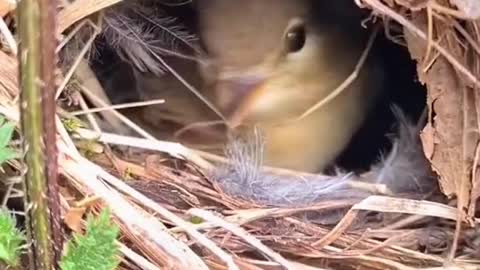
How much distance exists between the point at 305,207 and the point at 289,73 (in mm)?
318

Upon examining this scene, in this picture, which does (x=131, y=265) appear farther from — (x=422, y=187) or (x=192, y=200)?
(x=422, y=187)

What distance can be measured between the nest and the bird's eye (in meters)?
0.35

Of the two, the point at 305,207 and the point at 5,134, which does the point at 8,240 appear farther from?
the point at 305,207

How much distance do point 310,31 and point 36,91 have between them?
0.89m

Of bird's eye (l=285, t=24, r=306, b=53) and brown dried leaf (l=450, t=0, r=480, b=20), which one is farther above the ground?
brown dried leaf (l=450, t=0, r=480, b=20)

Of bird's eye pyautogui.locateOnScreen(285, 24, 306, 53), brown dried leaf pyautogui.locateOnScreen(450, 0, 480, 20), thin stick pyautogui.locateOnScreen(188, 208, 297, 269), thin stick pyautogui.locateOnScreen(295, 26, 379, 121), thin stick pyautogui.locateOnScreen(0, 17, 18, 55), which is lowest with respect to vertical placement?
thin stick pyautogui.locateOnScreen(188, 208, 297, 269)

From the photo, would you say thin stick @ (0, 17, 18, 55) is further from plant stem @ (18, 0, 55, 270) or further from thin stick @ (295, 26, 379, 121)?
thin stick @ (295, 26, 379, 121)

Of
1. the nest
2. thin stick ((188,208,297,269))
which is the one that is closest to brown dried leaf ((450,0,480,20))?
the nest

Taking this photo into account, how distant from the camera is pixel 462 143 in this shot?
1374mm

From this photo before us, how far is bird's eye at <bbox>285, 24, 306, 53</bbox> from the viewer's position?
1777 millimetres

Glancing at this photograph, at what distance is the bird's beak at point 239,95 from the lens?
1667mm

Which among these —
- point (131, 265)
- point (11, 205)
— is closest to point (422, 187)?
point (131, 265)

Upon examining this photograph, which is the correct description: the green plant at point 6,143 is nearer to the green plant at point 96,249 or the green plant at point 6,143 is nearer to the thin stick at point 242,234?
the green plant at point 96,249

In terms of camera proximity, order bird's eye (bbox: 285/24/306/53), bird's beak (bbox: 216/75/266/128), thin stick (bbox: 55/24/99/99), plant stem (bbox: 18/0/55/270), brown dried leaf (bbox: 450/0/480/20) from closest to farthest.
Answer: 1. plant stem (bbox: 18/0/55/270)
2. brown dried leaf (bbox: 450/0/480/20)
3. thin stick (bbox: 55/24/99/99)
4. bird's beak (bbox: 216/75/266/128)
5. bird's eye (bbox: 285/24/306/53)
